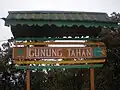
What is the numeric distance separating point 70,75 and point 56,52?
1682 cm

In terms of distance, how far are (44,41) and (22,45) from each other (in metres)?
0.79

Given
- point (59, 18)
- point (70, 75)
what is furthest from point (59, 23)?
point (70, 75)

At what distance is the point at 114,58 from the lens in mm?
18094

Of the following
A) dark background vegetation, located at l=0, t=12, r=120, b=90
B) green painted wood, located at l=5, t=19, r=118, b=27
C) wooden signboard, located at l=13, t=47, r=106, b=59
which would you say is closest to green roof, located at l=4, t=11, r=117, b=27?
green painted wood, located at l=5, t=19, r=118, b=27

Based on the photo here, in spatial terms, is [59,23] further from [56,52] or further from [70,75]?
[70,75]

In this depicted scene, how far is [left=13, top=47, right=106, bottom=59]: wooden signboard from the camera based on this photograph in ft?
30.4

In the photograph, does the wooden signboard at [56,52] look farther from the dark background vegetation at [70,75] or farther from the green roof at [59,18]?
the dark background vegetation at [70,75]

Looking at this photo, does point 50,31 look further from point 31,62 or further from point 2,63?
point 2,63

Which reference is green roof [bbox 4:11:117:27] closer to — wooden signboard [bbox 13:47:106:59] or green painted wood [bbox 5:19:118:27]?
green painted wood [bbox 5:19:118:27]

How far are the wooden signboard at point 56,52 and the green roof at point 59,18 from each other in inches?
33.7

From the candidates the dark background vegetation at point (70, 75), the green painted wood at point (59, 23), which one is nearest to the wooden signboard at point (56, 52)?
the green painted wood at point (59, 23)

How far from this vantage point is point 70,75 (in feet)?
85.3

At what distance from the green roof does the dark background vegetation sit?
8477 mm

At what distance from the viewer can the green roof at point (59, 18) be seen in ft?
29.2
